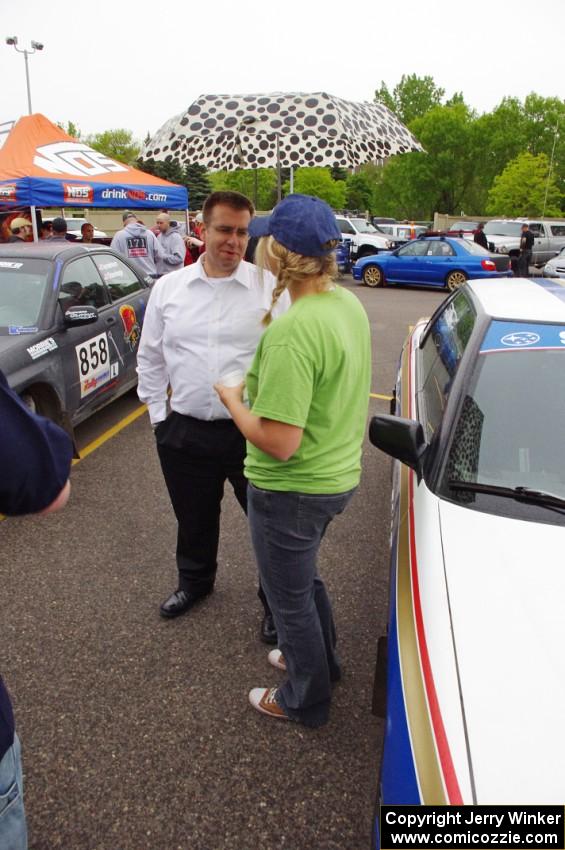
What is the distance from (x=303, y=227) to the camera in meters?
1.71

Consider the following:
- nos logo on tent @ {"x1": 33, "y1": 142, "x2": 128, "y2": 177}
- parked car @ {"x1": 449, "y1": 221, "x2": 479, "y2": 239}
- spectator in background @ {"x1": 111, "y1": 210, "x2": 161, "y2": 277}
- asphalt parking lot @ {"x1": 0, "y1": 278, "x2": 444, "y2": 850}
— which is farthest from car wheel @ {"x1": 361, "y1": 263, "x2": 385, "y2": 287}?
asphalt parking lot @ {"x1": 0, "y1": 278, "x2": 444, "y2": 850}

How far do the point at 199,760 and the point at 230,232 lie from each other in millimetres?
1934

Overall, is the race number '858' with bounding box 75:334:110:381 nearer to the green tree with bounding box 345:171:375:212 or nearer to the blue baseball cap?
the blue baseball cap

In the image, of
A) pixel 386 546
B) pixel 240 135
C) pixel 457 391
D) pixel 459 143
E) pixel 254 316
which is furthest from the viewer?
pixel 459 143

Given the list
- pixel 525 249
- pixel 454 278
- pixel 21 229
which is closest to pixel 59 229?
pixel 21 229

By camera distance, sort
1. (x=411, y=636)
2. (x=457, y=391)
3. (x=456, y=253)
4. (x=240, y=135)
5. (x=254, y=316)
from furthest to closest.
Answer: (x=456, y=253) → (x=240, y=135) → (x=254, y=316) → (x=457, y=391) → (x=411, y=636)

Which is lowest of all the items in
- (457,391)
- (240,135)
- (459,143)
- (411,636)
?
(411,636)

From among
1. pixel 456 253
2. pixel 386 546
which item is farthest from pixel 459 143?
pixel 386 546

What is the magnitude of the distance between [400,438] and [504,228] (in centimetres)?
2186

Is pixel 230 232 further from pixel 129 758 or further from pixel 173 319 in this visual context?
pixel 129 758

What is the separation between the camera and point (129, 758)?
2193 mm

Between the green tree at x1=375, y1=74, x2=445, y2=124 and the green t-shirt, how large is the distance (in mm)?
65940

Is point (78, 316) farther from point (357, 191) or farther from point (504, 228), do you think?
point (357, 191)

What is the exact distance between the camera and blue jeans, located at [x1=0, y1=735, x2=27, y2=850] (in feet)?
4.02
